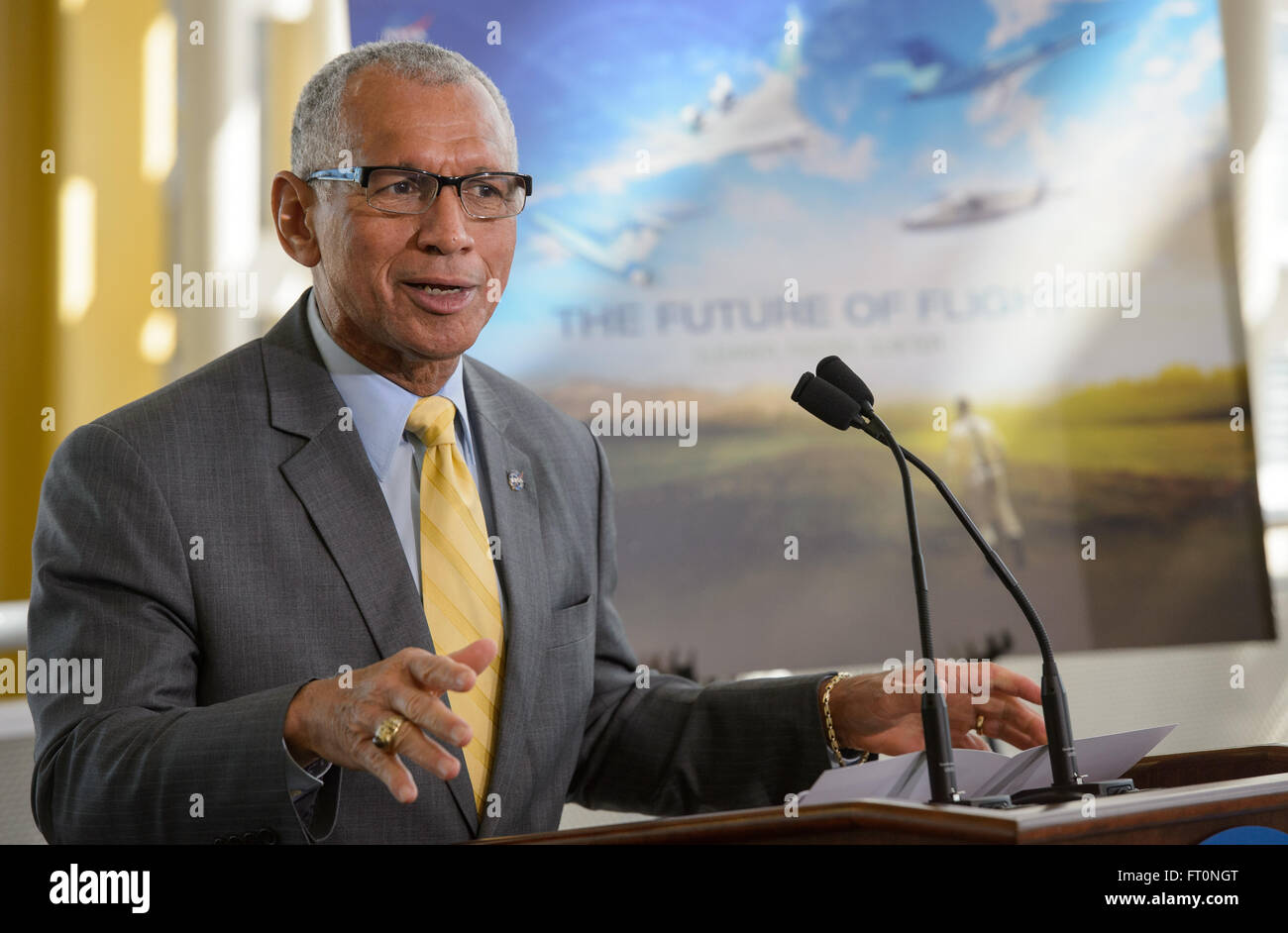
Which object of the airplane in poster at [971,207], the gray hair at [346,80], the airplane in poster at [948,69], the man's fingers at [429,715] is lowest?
the man's fingers at [429,715]

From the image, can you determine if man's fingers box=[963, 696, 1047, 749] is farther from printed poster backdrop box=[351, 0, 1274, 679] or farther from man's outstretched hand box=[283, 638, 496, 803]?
printed poster backdrop box=[351, 0, 1274, 679]

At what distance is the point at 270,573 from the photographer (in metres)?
1.47

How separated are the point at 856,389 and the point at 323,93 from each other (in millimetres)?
910

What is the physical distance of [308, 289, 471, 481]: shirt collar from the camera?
1634 mm

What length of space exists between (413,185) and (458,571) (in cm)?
55

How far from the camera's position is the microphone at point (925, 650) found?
3.62 feet

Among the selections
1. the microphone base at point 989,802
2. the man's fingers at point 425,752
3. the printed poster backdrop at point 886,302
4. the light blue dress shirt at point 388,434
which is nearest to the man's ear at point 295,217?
the light blue dress shirt at point 388,434

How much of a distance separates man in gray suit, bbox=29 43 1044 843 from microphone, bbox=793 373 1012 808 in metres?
0.21

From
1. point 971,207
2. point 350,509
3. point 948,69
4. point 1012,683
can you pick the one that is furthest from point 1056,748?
point 948,69

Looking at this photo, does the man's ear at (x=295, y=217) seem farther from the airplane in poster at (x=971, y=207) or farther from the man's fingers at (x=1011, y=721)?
the airplane in poster at (x=971, y=207)

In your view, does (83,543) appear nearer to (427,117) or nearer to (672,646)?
(427,117)

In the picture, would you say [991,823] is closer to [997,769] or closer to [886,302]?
[997,769]

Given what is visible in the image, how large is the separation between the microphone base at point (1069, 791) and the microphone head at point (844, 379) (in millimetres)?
457
